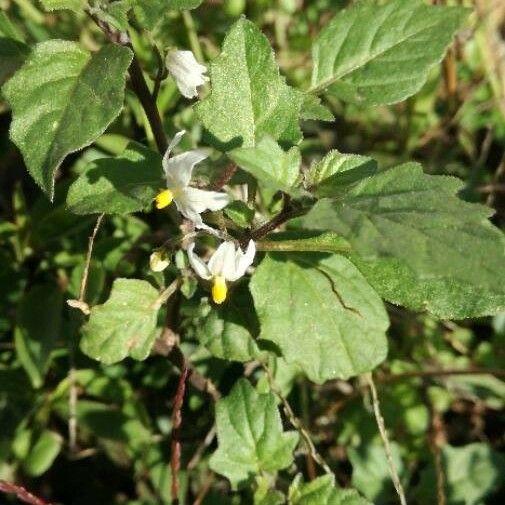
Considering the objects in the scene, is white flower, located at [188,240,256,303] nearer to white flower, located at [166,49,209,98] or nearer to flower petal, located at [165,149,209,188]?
flower petal, located at [165,149,209,188]

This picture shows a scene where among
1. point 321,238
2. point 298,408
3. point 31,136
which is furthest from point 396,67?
point 298,408

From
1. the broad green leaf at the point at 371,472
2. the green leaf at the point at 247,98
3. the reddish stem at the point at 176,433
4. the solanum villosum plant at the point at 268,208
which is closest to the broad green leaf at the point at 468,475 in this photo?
the broad green leaf at the point at 371,472

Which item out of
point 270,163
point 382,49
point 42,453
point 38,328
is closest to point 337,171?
point 270,163

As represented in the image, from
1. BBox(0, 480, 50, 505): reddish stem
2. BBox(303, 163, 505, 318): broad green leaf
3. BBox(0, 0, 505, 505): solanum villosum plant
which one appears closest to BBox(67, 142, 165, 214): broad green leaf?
BBox(0, 0, 505, 505): solanum villosum plant

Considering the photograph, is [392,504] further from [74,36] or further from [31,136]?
[74,36]

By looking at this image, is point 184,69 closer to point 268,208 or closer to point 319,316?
point 268,208
